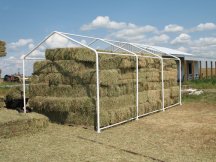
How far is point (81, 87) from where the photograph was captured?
34.4 ft

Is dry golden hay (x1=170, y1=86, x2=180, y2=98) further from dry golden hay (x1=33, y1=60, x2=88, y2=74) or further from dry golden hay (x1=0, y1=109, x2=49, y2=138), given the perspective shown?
dry golden hay (x1=0, y1=109, x2=49, y2=138)

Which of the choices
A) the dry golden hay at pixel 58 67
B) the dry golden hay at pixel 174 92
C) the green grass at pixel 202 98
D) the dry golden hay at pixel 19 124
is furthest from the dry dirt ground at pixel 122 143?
the green grass at pixel 202 98

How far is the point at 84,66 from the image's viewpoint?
10.6 metres

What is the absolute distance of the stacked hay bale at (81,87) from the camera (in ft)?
33.8

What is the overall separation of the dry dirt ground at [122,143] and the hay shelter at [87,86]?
471 mm

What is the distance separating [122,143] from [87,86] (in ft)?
8.95

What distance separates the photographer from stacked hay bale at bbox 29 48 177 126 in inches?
405

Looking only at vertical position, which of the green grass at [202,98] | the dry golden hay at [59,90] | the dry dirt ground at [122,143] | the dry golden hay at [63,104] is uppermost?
the dry golden hay at [59,90]

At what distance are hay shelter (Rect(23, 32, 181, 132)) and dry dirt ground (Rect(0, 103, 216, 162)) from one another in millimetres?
471

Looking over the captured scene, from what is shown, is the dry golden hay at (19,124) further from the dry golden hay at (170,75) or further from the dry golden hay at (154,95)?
the dry golden hay at (170,75)

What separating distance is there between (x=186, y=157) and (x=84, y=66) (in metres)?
4.83

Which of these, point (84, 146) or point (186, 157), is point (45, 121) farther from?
point (186, 157)

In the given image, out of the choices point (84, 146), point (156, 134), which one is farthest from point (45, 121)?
point (156, 134)

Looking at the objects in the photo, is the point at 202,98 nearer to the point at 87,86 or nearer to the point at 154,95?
the point at 154,95
